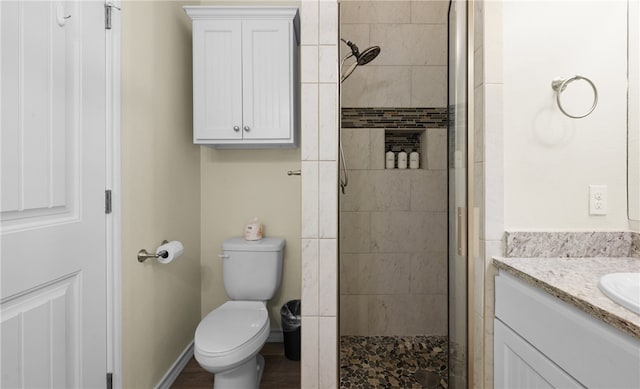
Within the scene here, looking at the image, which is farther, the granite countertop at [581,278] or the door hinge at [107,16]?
the door hinge at [107,16]

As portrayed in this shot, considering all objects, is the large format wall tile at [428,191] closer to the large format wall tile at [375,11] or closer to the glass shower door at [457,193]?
the glass shower door at [457,193]

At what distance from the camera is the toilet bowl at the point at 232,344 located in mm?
1481

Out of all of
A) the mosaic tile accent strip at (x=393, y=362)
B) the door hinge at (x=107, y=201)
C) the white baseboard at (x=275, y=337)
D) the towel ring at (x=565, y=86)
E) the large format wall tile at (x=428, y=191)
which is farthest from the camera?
the white baseboard at (x=275, y=337)

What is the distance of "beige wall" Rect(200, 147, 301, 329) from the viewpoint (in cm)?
238

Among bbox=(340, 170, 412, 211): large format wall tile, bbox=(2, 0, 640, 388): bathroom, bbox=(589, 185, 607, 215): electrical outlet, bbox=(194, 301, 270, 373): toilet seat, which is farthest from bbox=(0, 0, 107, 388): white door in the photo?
bbox=(589, 185, 607, 215): electrical outlet

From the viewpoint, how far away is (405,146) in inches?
80.4

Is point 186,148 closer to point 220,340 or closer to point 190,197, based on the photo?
point 190,197

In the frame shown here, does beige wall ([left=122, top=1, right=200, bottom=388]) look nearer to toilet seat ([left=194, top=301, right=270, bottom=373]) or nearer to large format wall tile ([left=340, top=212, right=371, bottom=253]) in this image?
toilet seat ([left=194, top=301, right=270, bottom=373])

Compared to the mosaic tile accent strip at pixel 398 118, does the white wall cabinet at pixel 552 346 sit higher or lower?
lower

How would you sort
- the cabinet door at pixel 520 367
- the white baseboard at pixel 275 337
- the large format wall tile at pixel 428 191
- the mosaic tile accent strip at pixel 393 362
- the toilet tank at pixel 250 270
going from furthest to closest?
the white baseboard at pixel 275 337 < the toilet tank at pixel 250 270 < the large format wall tile at pixel 428 191 < the mosaic tile accent strip at pixel 393 362 < the cabinet door at pixel 520 367

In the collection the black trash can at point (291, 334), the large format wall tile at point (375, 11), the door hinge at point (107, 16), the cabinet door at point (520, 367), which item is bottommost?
the black trash can at point (291, 334)

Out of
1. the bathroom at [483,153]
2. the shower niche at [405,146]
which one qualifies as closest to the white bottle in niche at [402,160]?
the shower niche at [405,146]

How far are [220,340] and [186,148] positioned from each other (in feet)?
4.08

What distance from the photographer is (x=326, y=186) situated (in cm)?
135
